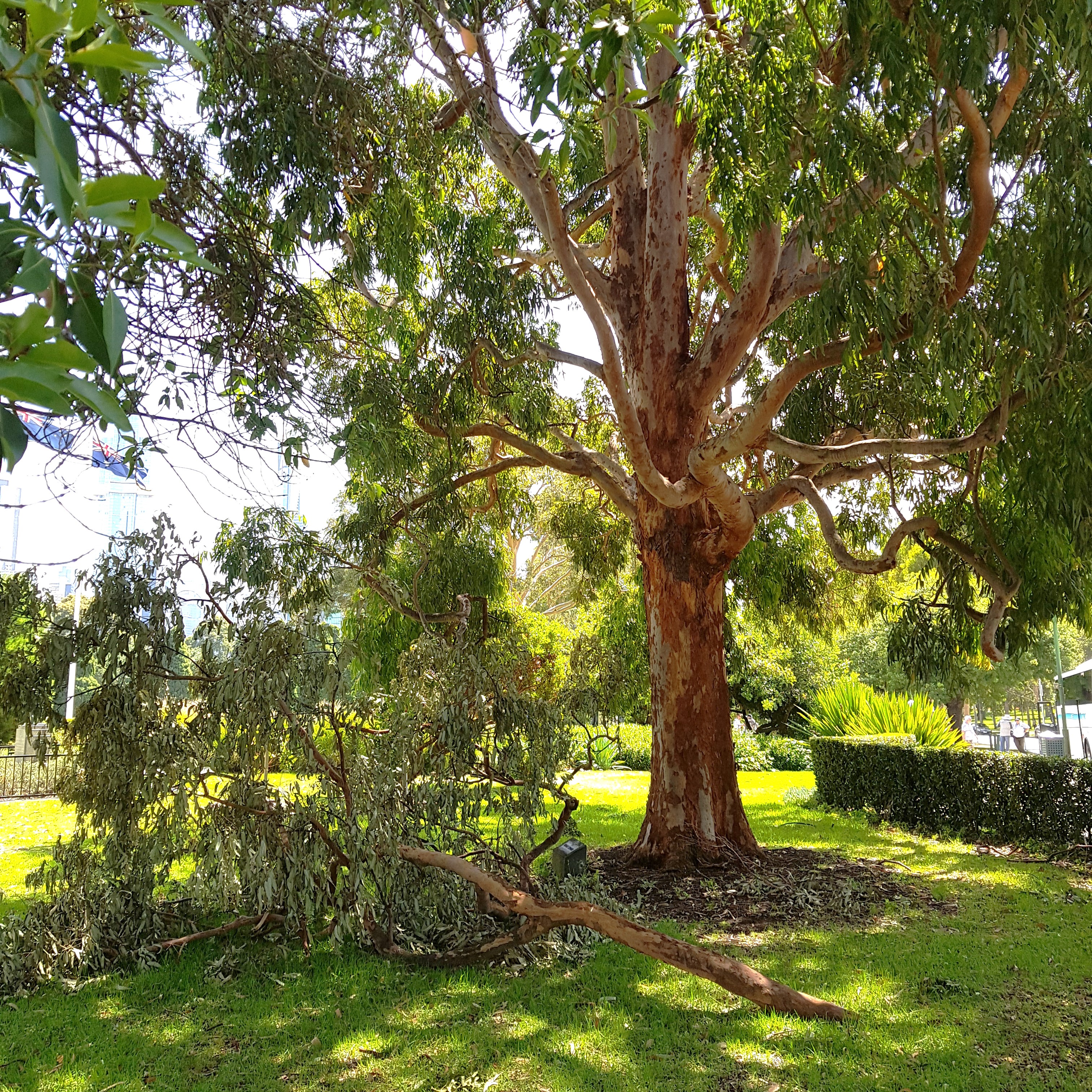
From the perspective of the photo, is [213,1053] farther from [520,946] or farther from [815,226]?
[815,226]

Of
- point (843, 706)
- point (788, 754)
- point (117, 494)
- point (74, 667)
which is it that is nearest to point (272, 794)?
point (74, 667)

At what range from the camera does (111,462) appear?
4.11m

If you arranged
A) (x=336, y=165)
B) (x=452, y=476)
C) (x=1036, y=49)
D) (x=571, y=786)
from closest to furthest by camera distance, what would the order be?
(x=1036, y=49)
(x=336, y=165)
(x=452, y=476)
(x=571, y=786)

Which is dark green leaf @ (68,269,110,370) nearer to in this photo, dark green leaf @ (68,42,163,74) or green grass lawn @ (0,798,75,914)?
dark green leaf @ (68,42,163,74)

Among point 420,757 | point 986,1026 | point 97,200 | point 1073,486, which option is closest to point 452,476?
point 420,757

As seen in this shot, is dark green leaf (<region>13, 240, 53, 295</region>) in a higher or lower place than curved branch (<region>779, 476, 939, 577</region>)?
lower

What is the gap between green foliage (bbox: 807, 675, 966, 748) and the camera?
44.8 feet

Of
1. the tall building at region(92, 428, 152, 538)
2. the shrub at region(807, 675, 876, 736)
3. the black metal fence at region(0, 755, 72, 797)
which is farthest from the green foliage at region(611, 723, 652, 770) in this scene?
the tall building at region(92, 428, 152, 538)

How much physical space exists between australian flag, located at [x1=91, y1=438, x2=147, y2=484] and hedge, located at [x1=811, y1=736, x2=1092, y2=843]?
31.2 feet

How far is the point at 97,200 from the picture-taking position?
29.1 inches

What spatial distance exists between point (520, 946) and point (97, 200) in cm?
606

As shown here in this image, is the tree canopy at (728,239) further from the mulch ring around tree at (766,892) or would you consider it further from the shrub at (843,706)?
the shrub at (843,706)

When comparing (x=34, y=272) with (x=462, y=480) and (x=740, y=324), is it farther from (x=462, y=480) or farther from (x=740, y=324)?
(x=462, y=480)

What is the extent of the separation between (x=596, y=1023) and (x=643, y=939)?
521mm
